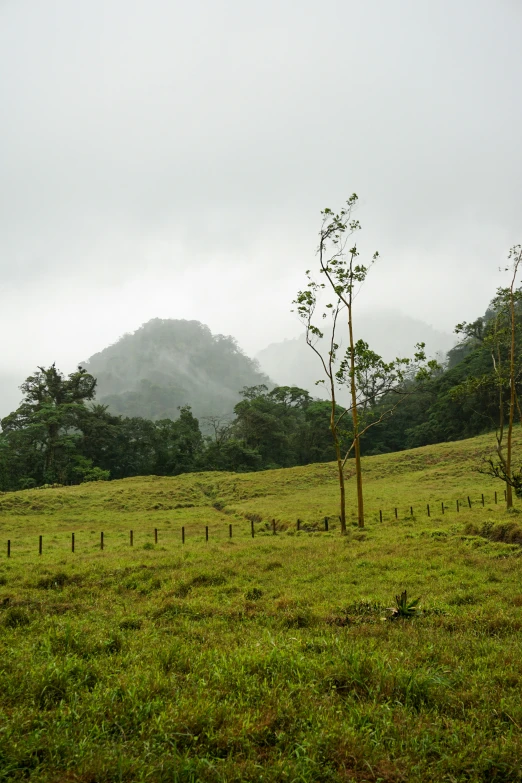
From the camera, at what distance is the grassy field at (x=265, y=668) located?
4367mm

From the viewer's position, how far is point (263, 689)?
5.61m

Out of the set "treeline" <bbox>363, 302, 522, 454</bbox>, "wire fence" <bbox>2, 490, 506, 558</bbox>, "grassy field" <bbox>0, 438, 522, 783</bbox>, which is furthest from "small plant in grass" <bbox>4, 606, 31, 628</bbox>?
"treeline" <bbox>363, 302, 522, 454</bbox>

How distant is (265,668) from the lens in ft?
20.5

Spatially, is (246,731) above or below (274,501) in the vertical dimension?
above

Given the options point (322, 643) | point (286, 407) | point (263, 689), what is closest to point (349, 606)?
point (322, 643)

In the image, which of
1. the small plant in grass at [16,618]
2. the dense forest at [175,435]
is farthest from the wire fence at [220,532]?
the dense forest at [175,435]

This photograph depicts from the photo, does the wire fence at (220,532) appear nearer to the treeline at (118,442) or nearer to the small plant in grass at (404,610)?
the small plant in grass at (404,610)

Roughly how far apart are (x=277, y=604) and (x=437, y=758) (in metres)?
5.76

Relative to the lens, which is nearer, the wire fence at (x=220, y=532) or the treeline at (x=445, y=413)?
the wire fence at (x=220, y=532)

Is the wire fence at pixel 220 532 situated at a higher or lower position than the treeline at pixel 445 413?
lower

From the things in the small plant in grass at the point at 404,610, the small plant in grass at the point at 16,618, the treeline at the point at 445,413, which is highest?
the treeline at the point at 445,413

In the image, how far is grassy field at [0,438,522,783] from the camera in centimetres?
437

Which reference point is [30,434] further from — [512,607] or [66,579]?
[512,607]

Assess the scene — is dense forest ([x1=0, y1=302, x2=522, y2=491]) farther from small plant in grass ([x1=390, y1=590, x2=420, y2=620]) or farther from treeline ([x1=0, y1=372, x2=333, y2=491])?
small plant in grass ([x1=390, y1=590, x2=420, y2=620])
